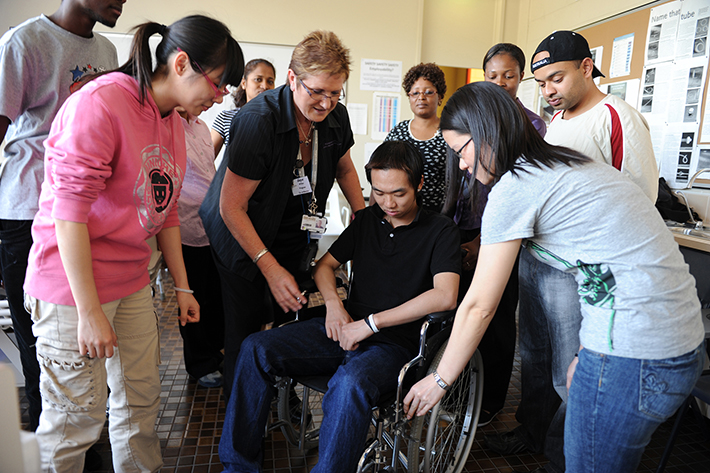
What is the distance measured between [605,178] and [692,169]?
8.67 ft

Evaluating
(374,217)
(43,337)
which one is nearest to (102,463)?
(43,337)

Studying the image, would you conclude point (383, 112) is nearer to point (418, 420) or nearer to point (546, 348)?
point (546, 348)

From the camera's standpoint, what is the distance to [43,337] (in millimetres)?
1124

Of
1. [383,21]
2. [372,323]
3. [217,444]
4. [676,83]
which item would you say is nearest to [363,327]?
[372,323]

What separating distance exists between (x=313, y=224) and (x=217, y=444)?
1021 millimetres

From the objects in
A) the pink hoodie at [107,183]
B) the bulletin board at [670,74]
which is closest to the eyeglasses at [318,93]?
the pink hoodie at [107,183]

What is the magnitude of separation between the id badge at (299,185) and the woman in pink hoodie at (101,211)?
47cm

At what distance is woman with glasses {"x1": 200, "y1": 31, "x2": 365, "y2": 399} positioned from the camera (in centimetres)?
150

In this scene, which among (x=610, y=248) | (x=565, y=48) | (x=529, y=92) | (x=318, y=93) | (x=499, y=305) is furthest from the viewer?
(x=529, y=92)

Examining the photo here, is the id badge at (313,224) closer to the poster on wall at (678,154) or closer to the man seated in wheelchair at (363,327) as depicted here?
the man seated in wheelchair at (363,327)

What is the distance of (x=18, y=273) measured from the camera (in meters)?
1.44

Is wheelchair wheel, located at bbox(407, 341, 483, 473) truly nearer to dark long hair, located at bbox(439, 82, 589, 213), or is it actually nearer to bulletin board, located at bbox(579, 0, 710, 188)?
dark long hair, located at bbox(439, 82, 589, 213)

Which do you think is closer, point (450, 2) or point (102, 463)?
point (102, 463)

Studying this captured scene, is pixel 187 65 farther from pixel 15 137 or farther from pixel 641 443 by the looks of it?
pixel 641 443
